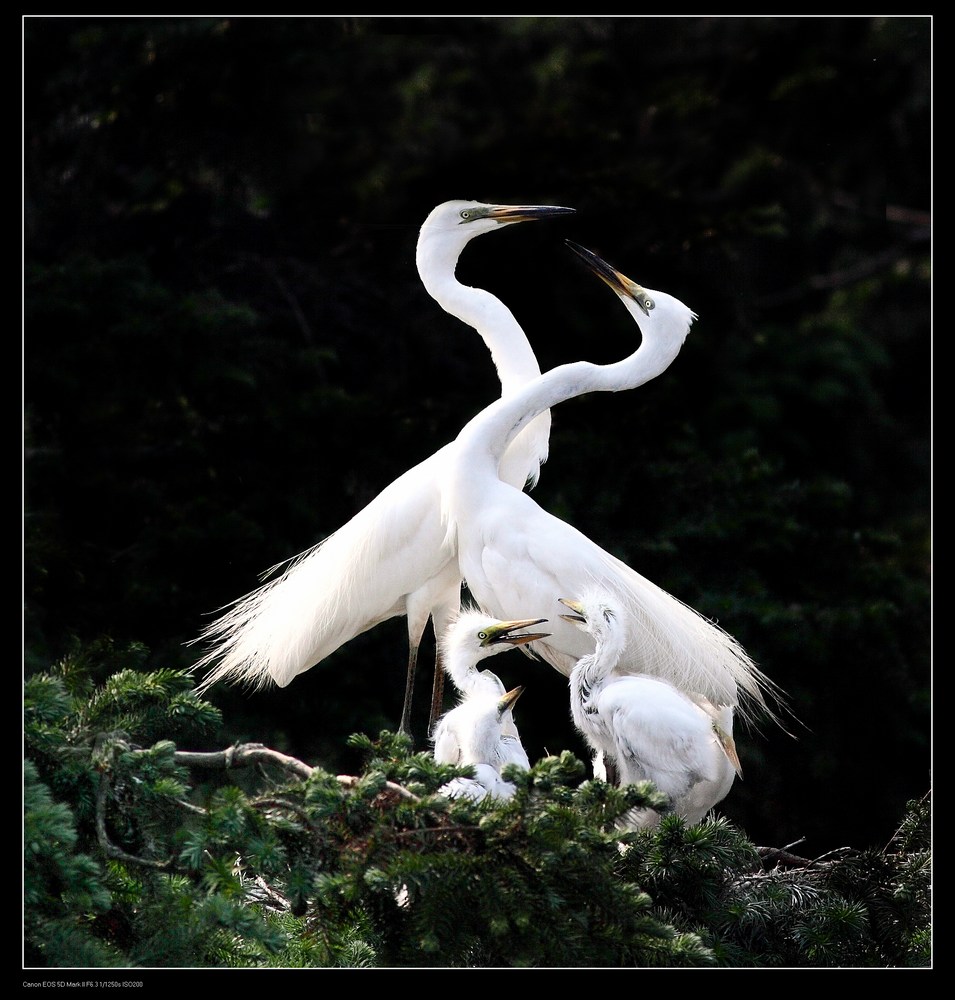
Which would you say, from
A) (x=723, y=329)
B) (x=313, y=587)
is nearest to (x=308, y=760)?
(x=313, y=587)

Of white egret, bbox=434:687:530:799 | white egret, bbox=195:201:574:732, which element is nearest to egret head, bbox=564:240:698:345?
white egret, bbox=195:201:574:732

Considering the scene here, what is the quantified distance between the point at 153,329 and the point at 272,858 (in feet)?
8.23

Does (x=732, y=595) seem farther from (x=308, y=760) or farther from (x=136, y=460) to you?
(x=136, y=460)

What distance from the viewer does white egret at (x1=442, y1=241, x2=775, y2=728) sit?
292 cm

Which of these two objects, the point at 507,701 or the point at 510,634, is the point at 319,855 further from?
the point at 510,634

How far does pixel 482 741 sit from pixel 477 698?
Result: 0.51 ft

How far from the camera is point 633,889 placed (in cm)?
219

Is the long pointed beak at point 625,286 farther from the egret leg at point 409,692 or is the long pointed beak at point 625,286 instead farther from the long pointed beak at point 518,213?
the egret leg at point 409,692

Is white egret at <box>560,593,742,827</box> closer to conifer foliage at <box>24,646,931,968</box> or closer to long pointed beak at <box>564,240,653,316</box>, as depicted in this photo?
conifer foliage at <box>24,646,931,968</box>

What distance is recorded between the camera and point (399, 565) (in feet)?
10.8

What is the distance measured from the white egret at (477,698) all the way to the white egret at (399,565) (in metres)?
0.33

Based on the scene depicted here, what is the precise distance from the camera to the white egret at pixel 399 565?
328cm

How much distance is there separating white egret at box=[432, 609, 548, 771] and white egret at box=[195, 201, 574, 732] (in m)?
0.33
